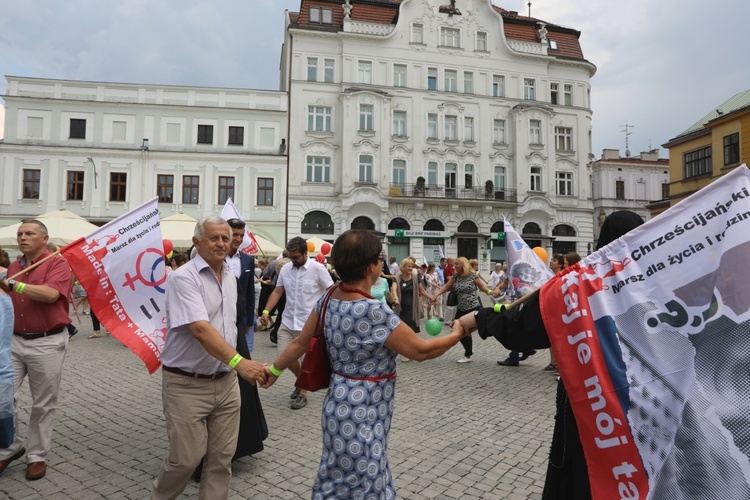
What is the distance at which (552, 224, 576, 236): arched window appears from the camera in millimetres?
37188

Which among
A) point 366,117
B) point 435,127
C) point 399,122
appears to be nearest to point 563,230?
point 435,127

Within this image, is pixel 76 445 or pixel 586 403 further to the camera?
pixel 76 445

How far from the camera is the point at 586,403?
2.04 m

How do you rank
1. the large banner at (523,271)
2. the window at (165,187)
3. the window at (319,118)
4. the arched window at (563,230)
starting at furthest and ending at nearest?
the arched window at (563,230) → the window at (319,118) → the window at (165,187) → the large banner at (523,271)

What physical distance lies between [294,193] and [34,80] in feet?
58.3

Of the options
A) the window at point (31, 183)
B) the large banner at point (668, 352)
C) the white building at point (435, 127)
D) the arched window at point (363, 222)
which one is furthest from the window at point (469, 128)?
the large banner at point (668, 352)

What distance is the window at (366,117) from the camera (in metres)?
33.8

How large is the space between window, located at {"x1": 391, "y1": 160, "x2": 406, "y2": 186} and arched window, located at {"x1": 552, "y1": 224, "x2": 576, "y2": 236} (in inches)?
501

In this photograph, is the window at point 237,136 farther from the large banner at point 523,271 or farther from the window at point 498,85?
the large banner at point 523,271

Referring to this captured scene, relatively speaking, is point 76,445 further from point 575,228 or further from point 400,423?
point 575,228

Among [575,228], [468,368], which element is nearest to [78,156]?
[468,368]

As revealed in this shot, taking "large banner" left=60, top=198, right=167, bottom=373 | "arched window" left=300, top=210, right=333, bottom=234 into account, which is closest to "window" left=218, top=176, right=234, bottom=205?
"arched window" left=300, top=210, right=333, bottom=234

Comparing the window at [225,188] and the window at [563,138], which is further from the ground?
the window at [563,138]

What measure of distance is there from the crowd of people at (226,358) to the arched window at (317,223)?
2876 centimetres
